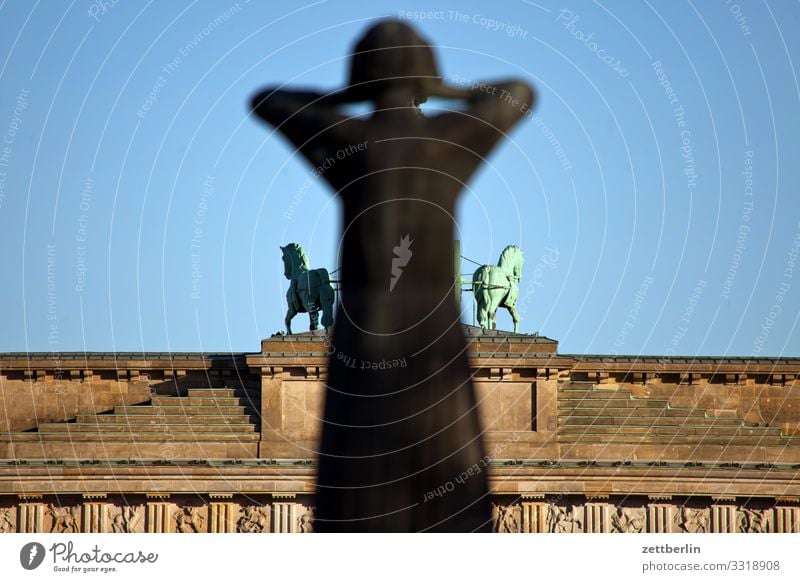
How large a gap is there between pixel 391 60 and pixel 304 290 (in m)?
50.8

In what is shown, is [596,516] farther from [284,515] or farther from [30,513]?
[30,513]

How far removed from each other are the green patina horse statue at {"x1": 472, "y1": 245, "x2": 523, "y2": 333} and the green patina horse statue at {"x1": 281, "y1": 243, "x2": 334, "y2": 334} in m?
5.05

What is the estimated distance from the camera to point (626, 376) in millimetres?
69125

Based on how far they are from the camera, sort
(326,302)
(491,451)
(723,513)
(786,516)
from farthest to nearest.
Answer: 1. (326,302)
2. (723,513)
3. (786,516)
4. (491,451)

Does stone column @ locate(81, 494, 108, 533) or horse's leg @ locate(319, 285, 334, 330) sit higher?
horse's leg @ locate(319, 285, 334, 330)

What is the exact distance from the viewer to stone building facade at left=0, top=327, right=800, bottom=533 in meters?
61.2

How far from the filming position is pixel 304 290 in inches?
2562

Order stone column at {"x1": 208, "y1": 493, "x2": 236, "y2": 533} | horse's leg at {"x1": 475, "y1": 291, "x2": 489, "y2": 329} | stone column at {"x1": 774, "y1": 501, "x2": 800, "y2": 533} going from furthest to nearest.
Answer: horse's leg at {"x1": 475, "y1": 291, "x2": 489, "y2": 329} → stone column at {"x1": 774, "y1": 501, "x2": 800, "y2": 533} → stone column at {"x1": 208, "y1": 493, "x2": 236, "y2": 533}

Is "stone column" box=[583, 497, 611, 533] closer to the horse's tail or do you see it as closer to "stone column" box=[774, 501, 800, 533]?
"stone column" box=[774, 501, 800, 533]

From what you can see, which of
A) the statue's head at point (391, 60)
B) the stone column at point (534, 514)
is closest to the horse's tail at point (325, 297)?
the stone column at point (534, 514)
